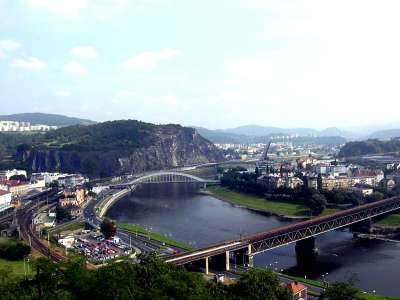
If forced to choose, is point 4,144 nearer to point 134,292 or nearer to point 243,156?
point 243,156

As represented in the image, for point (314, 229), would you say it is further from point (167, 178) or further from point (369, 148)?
point (369, 148)

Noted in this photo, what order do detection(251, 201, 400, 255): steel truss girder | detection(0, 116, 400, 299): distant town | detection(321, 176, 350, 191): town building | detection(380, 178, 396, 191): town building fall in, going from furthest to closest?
1. detection(321, 176, 350, 191): town building
2. detection(380, 178, 396, 191): town building
3. detection(251, 201, 400, 255): steel truss girder
4. detection(0, 116, 400, 299): distant town

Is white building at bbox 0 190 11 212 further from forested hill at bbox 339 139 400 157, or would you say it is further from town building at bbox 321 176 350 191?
forested hill at bbox 339 139 400 157

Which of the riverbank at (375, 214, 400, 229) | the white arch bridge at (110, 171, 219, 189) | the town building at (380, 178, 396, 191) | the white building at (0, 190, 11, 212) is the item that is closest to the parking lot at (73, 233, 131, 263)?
the white building at (0, 190, 11, 212)

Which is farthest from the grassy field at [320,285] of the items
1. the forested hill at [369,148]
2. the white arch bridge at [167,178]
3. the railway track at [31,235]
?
the forested hill at [369,148]

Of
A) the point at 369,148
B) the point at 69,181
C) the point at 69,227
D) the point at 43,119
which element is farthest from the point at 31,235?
the point at 43,119
